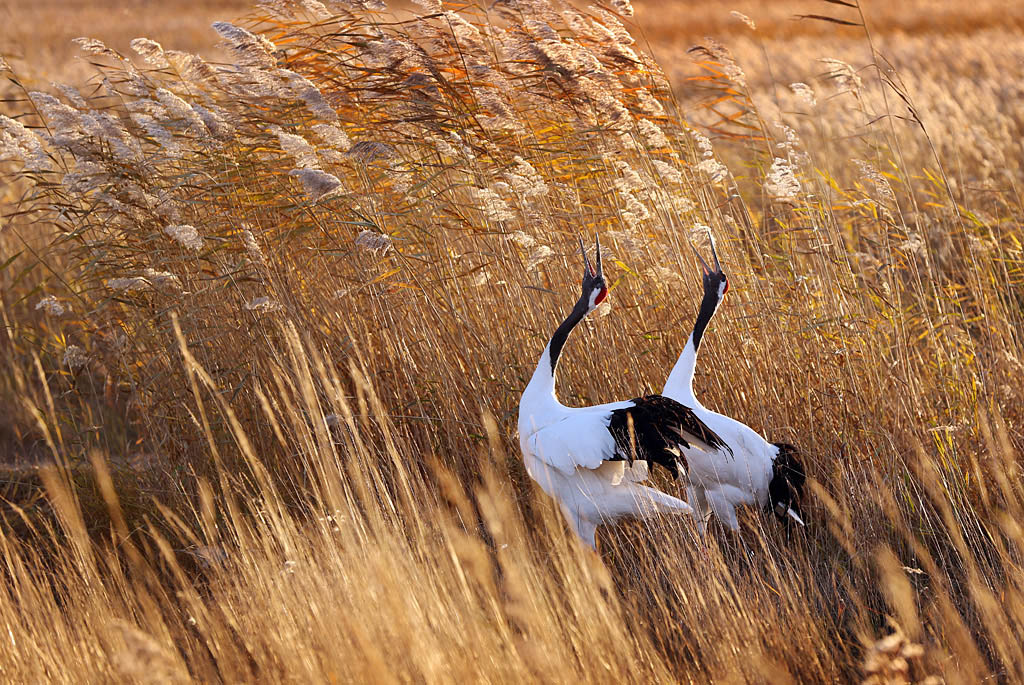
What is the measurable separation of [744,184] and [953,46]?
34.2ft

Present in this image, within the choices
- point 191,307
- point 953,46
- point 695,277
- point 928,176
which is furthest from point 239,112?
point 953,46

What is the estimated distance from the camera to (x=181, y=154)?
4.56m

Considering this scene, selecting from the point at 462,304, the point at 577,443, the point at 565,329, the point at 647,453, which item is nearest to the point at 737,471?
the point at 647,453

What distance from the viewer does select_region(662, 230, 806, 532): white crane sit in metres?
3.58

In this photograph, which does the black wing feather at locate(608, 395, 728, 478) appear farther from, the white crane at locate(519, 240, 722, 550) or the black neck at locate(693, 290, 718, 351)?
the black neck at locate(693, 290, 718, 351)

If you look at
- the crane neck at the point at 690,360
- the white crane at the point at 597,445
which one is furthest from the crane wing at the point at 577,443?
the crane neck at the point at 690,360

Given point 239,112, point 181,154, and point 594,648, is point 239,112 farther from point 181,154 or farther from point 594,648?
point 594,648

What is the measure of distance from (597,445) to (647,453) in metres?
0.19

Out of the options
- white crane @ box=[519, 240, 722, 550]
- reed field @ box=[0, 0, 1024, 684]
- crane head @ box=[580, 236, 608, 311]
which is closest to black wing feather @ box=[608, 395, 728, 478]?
white crane @ box=[519, 240, 722, 550]

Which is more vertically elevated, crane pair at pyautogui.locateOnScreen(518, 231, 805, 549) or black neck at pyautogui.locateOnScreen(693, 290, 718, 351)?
black neck at pyautogui.locateOnScreen(693, 290, 718, 351)

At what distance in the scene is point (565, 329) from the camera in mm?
3777

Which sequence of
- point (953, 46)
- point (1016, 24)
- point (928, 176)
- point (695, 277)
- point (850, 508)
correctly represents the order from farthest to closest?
point (1016, 24), point (953, 46), point (928, 176), point (695, 277), point (850, 508)

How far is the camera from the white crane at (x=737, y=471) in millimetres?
3578

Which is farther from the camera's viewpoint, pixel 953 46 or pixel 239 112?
pixel 953 46
